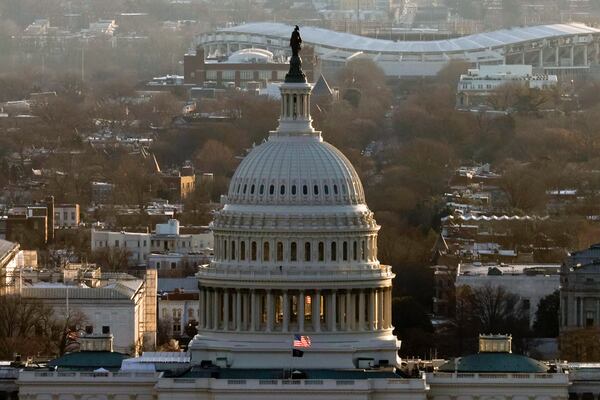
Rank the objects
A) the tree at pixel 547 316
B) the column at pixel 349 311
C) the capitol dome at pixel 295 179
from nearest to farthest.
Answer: the column at pixel 349 311, the capitol dome at pixel 295 179, the tree at pixel 547 316

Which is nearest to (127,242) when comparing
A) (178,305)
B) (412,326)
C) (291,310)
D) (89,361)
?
(178,305)

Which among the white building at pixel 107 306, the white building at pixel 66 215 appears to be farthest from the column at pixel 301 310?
the white building at pixel 66 215

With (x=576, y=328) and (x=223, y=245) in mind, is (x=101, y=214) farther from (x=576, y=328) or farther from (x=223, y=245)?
(x=223, y=245)

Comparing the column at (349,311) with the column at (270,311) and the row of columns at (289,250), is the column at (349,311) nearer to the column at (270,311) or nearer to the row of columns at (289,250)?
the row of columns at (289,250)

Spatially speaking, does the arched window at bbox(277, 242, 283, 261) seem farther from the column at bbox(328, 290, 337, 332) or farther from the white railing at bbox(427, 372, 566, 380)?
the white railing at bbox(427, 372, 566, 380)

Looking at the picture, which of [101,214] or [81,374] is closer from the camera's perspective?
[81,374]

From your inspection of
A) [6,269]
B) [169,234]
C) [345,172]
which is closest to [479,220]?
[169,234]

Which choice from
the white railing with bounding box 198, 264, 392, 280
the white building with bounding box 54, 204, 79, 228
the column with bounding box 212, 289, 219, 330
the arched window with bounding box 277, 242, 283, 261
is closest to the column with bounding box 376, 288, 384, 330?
the white railing with bounding box 198, 264, 392, 280
